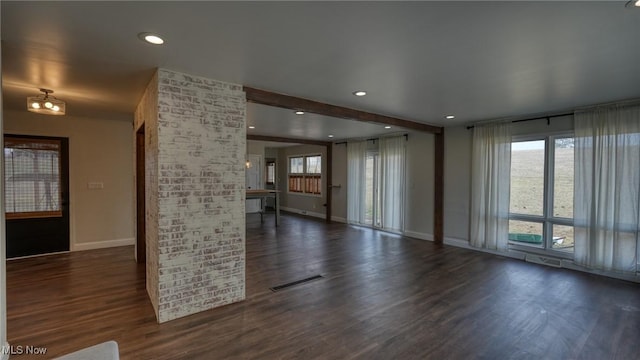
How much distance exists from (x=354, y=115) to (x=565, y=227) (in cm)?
379

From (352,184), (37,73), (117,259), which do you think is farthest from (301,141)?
(37,73)

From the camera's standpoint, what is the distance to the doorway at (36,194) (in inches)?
191

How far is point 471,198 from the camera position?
5.76 meters

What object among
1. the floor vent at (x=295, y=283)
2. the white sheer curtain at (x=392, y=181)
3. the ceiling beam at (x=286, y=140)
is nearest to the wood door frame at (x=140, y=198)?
the floor vent at (x=295, y=283)

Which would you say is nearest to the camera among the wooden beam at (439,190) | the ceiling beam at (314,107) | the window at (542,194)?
the ceiling beam at (314,107)

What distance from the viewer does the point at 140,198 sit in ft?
14.9

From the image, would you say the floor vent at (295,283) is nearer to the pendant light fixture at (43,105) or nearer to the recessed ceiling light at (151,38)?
the recessed ceiling light at (151,38)

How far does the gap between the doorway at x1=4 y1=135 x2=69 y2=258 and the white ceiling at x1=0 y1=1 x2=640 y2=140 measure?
5.27 ft

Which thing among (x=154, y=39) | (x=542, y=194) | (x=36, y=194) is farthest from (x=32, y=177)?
(x=542, y=194)

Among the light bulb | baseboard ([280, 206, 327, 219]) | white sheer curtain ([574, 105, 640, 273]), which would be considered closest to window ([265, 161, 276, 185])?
baseboard ([280, 206, 327, 219])

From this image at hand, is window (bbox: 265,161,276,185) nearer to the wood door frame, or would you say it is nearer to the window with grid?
the window with grid

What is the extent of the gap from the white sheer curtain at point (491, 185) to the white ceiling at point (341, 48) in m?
1.44

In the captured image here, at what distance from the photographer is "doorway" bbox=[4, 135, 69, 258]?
4.85 meters

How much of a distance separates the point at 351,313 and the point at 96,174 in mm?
5312
